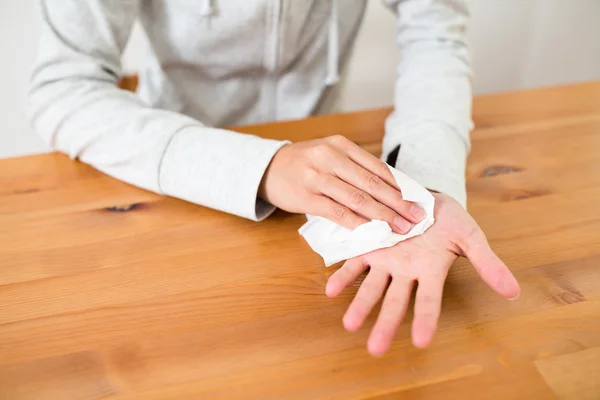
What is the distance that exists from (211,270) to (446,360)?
23cm

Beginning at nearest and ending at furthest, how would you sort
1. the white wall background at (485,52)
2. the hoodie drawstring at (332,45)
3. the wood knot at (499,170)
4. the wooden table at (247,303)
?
the wooden table at (247,303)
the wood knot at (499,170)
the hoodie drawstring at (332,45)
the white wall background at (485,52)

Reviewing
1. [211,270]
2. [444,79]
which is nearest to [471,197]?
[444,79]

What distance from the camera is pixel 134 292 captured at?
19.3 inches

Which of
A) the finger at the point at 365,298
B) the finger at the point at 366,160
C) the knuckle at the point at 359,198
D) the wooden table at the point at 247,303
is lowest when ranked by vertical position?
Result: the wooden table at the point at 247,303

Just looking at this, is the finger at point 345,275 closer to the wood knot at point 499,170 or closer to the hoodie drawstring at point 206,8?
the wood knot at point 499,170

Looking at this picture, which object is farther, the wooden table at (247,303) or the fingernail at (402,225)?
the fingernail at (402,225)

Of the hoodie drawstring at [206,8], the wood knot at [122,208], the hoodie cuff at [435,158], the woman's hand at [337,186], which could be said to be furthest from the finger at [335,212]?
the hoodie drawstring at [206,8]

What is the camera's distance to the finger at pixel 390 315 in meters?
0.42

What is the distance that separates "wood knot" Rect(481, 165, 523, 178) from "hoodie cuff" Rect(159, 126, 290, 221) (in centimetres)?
25

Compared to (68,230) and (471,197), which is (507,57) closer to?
(471,197)

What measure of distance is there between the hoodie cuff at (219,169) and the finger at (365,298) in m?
0.15

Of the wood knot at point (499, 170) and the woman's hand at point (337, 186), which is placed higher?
the woman's hand at point (337, 186)

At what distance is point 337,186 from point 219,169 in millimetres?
134

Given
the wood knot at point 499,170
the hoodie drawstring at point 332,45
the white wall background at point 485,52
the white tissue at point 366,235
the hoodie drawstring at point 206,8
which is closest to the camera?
the white tissue at point 366,235
